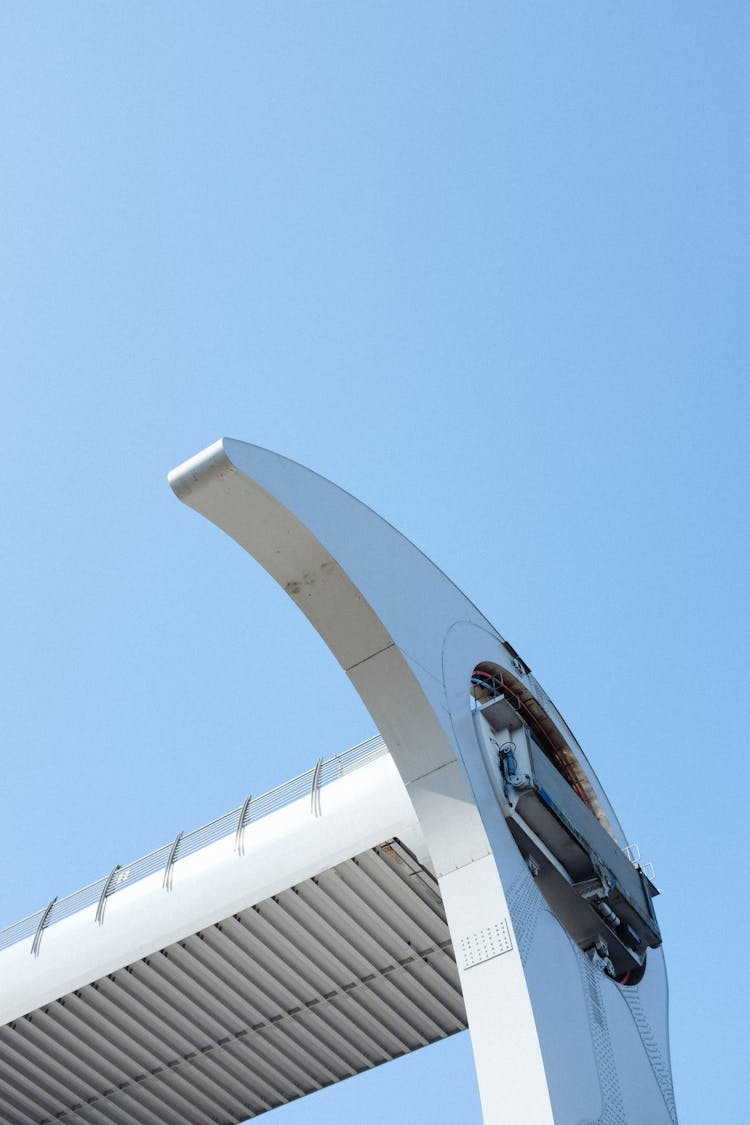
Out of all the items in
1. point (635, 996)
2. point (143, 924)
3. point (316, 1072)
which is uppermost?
point (143, 924)

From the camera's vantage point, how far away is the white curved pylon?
30.8 feet

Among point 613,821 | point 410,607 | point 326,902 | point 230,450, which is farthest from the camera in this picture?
point 613,821

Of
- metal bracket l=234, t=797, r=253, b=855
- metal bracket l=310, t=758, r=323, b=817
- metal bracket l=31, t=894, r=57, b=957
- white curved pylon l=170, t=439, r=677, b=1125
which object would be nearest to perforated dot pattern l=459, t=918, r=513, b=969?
white curved pylon l=170, t=439, r=677, b=1125

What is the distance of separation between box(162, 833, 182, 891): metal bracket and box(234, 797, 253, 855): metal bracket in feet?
3.72

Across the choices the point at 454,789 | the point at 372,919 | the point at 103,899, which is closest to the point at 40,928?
the point at 103,899

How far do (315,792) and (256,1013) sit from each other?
4115 mm

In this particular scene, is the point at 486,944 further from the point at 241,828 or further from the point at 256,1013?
the point at 256,1013

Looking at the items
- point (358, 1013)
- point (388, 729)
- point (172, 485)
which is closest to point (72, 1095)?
point (358, 1013)

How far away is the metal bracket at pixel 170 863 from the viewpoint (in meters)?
15.8

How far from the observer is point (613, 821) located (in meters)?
16.7

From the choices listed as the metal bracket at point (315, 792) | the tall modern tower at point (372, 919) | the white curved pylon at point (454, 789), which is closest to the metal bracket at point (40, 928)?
the tall modern tower at point (372, 919)

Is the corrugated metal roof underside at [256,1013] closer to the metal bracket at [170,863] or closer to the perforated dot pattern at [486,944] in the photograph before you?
the metal bracket at [170,863]

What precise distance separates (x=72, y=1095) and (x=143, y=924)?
191 inches

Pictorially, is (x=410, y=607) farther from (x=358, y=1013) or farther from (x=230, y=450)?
(x=358, y=1013)
